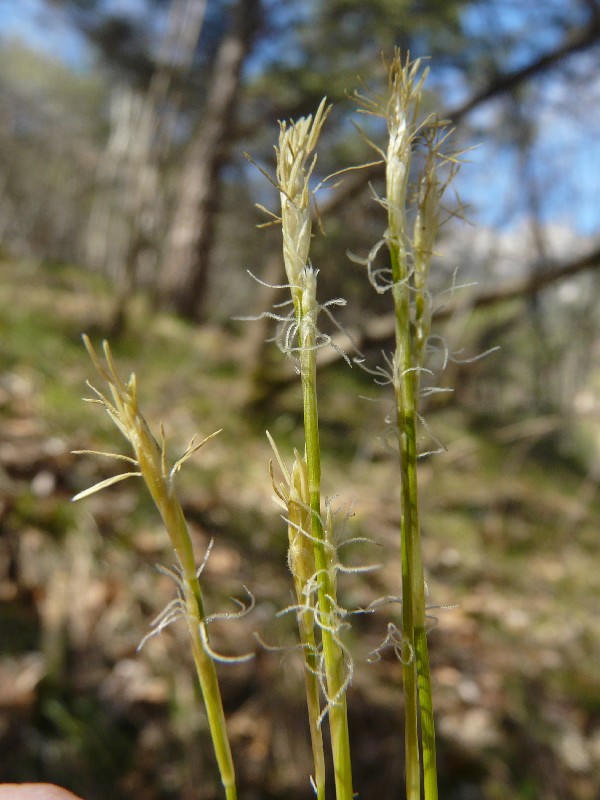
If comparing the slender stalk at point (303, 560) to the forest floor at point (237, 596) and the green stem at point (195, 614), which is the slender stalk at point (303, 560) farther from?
the forest floor at point (237, 596)

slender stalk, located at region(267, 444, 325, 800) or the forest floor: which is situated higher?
slender stalk, located at region(267, 444, 325, 800)

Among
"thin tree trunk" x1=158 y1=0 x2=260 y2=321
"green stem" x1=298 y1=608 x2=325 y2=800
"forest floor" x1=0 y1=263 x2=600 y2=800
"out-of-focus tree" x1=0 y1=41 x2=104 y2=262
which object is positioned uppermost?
"out-of-focus tree" x1=0 y1=41 x2=104 y2=262

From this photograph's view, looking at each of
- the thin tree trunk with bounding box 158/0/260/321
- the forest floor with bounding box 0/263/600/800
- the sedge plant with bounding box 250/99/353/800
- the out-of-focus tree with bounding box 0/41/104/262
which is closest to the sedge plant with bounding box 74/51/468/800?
the sedge plant with bounding box 250/99/353/800

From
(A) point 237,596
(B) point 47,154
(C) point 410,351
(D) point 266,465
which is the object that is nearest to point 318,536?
(C) point 410,351

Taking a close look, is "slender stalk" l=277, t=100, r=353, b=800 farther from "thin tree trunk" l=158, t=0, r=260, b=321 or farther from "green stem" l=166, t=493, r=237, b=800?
"thin tree trunk" l=158, t=0, r=260, b=321

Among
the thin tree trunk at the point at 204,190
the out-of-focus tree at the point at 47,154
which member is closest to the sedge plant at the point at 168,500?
the thin tree trunk at the point at 204,190

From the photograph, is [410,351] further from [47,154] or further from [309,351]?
[47,154]

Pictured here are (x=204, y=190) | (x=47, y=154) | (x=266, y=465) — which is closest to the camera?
(x=266, y=465)

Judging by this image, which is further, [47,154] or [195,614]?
[47,154]
